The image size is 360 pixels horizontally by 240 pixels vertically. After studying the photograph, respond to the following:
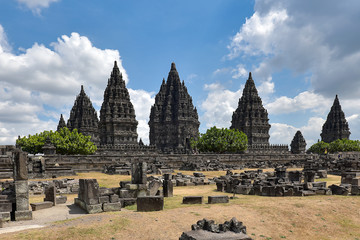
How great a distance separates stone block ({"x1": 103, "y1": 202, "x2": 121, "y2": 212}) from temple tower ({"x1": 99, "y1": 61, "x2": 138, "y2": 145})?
167ft

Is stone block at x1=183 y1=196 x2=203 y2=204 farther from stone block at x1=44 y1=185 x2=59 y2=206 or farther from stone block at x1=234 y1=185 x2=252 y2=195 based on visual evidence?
stone block at x1=44 y1=185 x2=59 y2=206

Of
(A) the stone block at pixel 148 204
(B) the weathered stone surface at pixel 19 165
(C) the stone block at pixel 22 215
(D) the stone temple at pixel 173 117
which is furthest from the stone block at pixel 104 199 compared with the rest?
(D) the stone temple at pixel 173 117

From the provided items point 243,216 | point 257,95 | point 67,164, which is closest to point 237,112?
point 257,95

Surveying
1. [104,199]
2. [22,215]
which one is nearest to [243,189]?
[104,199]

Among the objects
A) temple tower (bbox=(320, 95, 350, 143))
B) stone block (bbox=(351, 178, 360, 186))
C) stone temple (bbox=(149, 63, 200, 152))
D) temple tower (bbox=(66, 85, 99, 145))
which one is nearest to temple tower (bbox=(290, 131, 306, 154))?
temple tower (bbox=(320, 95, 350, 143))

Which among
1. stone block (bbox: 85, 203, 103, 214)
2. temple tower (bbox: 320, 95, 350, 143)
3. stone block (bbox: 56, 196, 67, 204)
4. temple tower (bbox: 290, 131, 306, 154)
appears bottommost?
stone block (bbox: 56, 196, 67, 204)

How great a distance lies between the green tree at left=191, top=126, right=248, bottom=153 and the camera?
53.8m

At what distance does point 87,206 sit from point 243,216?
6.47 m

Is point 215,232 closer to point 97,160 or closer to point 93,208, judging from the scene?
point 93,208

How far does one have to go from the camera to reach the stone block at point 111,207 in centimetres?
1165

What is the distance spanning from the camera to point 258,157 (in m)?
52.0

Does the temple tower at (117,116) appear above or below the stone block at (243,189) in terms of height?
above

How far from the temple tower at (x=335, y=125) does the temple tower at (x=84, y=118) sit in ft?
259

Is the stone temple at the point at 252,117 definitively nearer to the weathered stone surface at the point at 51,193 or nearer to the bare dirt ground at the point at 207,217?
the bare dirt ground at the point at 207,217
